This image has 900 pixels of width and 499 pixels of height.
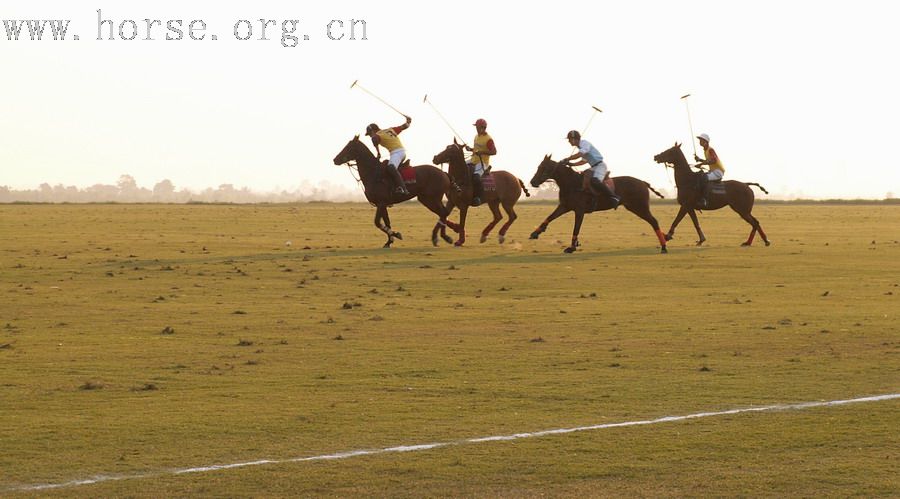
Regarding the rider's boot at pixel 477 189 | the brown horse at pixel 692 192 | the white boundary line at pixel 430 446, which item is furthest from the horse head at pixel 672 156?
the white boundary line at pixel 430 446

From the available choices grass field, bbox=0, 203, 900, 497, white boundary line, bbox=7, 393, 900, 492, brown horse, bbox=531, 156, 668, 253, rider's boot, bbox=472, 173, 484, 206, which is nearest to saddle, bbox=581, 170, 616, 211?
brown horse, bbox=531, 156, 668, 253

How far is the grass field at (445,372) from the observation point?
10.6 m

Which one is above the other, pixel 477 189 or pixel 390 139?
pixel 390 139

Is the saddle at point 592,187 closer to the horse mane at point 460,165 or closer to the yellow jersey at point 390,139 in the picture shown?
the horse mane at point 460,165

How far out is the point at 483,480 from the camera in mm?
10367

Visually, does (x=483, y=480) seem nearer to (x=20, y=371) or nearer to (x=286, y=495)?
(x=286, y=495)

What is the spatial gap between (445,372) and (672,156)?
914 inches

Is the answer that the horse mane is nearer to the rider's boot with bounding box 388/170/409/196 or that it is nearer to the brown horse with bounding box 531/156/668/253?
the rider's boot with bounding box 388/170/409/196

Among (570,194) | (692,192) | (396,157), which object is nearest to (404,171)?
(396,157)

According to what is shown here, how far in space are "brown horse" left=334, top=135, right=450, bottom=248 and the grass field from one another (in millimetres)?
2745

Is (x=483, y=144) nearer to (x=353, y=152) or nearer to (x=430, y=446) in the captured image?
(x=353, y=152)

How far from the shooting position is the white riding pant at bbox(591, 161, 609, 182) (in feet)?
115

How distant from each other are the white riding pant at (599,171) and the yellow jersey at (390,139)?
425 centimetres

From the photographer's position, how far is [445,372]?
51.0ft
